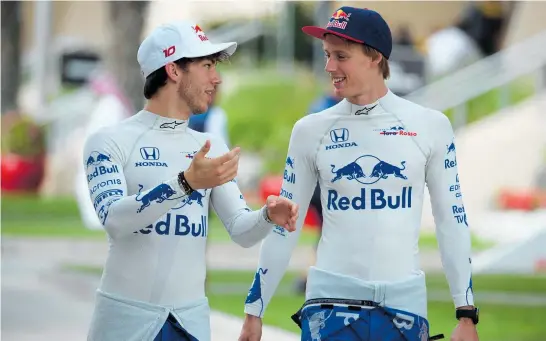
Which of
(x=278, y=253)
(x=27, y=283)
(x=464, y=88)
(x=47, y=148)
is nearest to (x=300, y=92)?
(x=47, y=148)

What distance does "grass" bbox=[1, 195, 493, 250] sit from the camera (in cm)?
2333

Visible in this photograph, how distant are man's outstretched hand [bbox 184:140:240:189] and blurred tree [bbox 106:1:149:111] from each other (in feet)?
80.2

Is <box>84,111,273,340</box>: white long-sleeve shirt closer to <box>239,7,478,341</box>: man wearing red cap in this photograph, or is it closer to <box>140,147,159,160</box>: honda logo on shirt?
<box>140,147,159,160</box>: honda logo on shirt

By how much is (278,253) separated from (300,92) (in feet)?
98.8

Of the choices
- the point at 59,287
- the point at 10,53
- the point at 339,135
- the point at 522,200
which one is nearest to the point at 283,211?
the point at 339,135

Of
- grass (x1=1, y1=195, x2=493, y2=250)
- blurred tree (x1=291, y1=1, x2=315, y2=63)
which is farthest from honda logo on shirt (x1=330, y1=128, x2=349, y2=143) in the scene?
blurred tree (x1=291, y1=1, x2=315, y2=63)

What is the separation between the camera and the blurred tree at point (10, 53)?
41.7m

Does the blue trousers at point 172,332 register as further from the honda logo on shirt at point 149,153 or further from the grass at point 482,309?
the grass at point 482,309

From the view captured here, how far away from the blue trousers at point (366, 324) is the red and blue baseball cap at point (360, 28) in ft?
4.08

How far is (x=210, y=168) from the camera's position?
19.7 feet

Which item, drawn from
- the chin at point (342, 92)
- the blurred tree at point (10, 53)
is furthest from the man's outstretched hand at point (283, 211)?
the blurred tree at point (10, 53)

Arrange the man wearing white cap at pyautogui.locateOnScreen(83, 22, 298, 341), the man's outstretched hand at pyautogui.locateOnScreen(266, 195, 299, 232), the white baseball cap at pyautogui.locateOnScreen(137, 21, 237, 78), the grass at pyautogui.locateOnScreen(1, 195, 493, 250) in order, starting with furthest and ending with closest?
1. the grass at pyautogui.locateOnScreen(1, 195, 493, 250)
2. the white baseball cap at pyautogui.locateOnScreen(137, 21, 237, 78)
3. the man wearing white cap at pyautogui.locateOnScreen(83, 22, 298, 341)
4. the man's outstretched hand at pyautogui.locateOnScreen(266, 195, 299, 232)

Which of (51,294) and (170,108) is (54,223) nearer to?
(51,294)

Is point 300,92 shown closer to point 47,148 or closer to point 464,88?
point 47,148
